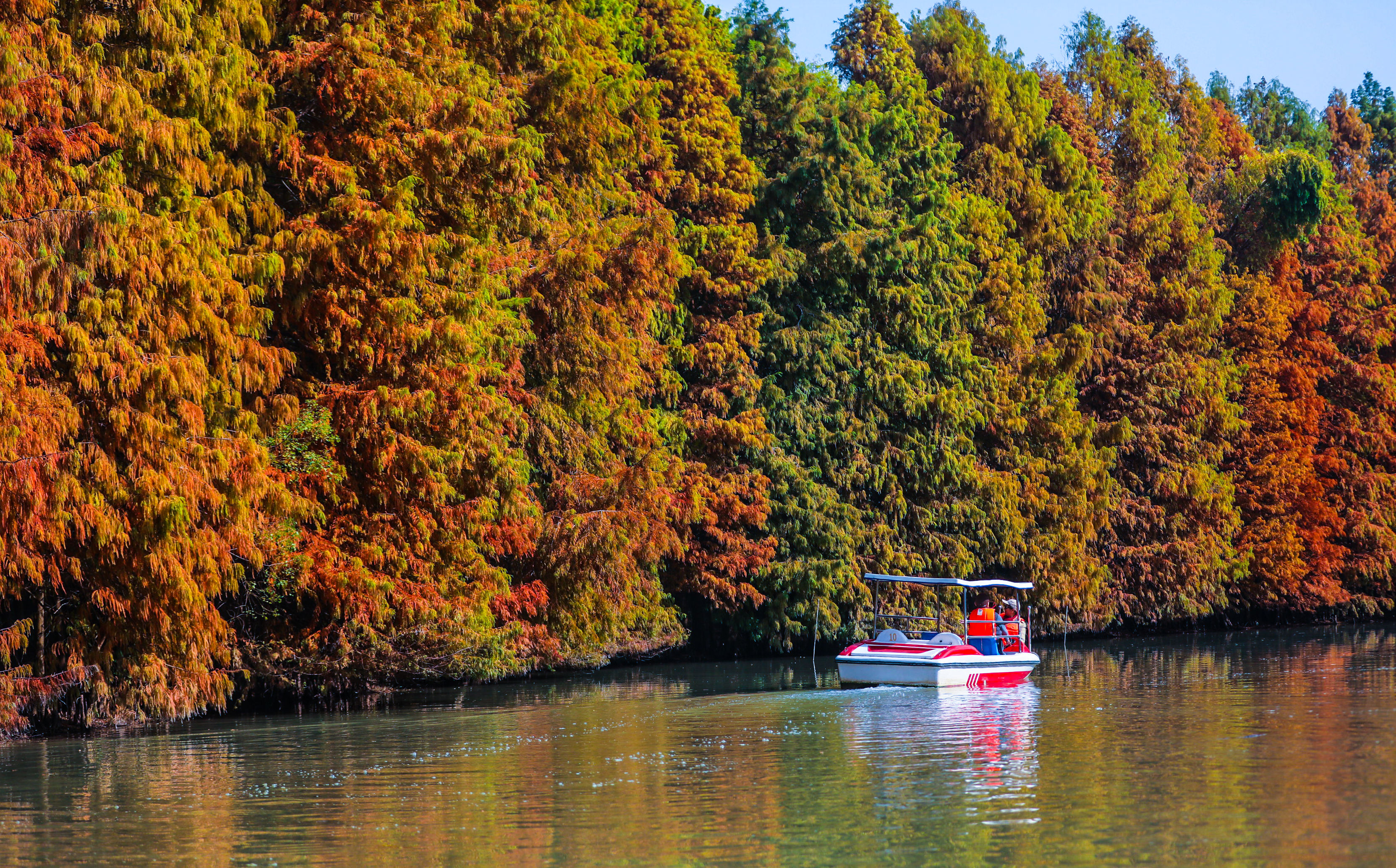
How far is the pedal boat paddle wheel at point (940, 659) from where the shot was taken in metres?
34.8

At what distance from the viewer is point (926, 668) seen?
114 ft

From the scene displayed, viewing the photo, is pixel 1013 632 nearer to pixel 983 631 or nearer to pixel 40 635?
pixel 983 631

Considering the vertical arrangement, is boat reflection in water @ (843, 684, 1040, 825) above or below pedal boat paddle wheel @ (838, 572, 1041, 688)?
below

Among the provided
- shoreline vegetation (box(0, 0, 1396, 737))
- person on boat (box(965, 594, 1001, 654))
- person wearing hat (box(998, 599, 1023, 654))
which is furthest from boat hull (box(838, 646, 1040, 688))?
shoreline vegetation (box(0, 0, 1396, 737))

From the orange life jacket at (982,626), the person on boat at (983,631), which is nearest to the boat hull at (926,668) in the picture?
the person on boat at (983,631)

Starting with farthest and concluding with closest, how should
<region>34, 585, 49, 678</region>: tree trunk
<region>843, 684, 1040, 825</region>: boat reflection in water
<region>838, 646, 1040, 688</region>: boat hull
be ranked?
<region>838, 646, 1040, 688</region>: boat hull < <region>34, 585, 49, 678</region>: tree trunk < <region>843, 684, 1040, 825</region>: boat reflection in water

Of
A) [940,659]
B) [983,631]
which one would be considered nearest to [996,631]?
[983,631]

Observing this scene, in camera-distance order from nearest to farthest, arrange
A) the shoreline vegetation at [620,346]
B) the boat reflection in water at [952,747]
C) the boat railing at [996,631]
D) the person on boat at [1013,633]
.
→ the boat reflection in water at [952,747]
the shoreline vegetation at [620,346]
the boat railing at [996,631]
the person on boat at [1013,633]

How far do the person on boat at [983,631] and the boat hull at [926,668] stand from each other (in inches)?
19.7

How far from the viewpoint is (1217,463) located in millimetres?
59062

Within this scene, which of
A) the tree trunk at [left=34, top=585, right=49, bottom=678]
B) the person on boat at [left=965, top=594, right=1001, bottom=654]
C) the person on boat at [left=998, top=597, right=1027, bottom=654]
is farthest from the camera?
the person on boat at [left=998, top=597, right=1027, bottom=654]

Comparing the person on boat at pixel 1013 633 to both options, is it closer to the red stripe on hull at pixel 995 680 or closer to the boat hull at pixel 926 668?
the red stripe on hull at pixel 995 680

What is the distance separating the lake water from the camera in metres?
14.9

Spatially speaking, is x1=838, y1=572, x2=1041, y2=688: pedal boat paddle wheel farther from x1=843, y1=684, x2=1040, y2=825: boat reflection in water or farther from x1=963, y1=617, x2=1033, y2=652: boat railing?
x1=843, y1=684, x2=1040, y2=825: boat reflection in water
